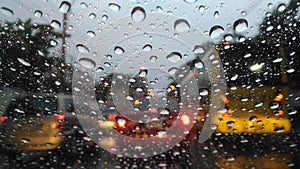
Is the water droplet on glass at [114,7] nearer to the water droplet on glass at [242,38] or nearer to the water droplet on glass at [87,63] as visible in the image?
the water droplet on glass at [87,63]

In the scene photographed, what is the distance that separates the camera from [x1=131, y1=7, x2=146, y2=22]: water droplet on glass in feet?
6.26

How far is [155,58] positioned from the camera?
86.4 inches

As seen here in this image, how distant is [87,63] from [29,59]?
455 mm

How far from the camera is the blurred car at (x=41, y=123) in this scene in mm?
2357

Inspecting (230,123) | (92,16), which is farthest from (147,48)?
(230,123)

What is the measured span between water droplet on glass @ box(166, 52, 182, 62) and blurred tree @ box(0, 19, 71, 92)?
79cm

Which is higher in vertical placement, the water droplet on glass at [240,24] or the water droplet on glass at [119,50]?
the water droplet on glass at [240,24]

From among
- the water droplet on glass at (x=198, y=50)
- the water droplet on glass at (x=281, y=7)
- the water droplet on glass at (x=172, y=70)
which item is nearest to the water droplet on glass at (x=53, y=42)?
the water droplet on glass at (x=172, y=70)

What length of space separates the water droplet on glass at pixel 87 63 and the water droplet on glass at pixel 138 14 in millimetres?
472

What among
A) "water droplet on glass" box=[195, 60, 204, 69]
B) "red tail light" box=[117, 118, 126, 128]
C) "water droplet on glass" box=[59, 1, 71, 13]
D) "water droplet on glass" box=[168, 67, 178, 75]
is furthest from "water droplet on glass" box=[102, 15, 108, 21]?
"red tail light" box=[117, 118, 126, 128]

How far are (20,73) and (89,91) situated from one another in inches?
21.4

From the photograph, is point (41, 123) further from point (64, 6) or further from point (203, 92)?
point (203, 92)

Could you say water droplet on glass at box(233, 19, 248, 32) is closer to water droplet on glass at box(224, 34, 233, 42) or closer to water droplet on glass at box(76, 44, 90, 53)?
water droplet on glass at box(224, 34, 233, 42)

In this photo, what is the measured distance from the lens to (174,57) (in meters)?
2.14
